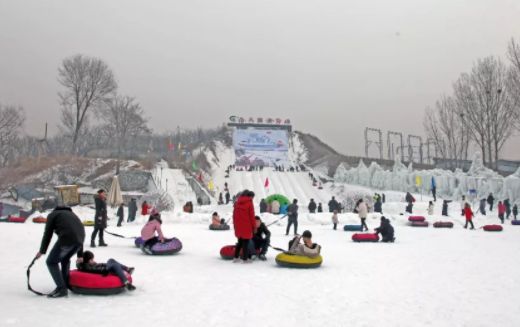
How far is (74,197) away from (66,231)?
28.1 meters

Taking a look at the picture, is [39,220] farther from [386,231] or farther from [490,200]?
[490,200]

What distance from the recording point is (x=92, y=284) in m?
6.91

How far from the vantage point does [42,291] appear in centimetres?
712

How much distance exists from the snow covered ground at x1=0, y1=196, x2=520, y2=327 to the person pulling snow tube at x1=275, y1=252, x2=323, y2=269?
7.2 inches

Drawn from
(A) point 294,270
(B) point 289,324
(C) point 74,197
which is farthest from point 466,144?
(B) point 289,324

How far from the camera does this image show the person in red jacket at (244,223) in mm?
10492

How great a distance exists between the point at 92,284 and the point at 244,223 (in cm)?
421

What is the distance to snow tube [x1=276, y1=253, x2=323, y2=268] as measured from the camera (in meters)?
10.1

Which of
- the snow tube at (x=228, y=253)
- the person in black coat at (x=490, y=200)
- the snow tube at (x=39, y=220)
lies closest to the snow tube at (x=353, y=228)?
the snow tube at (x=228, y=253)

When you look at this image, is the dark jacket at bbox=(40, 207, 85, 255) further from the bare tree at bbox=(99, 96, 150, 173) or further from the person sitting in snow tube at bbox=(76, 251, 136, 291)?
the bare tree at bbox=(99, 96, 150, 173)

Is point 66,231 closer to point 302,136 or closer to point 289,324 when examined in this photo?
point 289,324

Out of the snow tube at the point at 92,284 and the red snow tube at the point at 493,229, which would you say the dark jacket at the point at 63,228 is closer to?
the snow tube at the point at 92,284

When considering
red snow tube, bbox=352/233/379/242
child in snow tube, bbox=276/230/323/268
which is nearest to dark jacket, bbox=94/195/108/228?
child in snow tube, bbox=276/230/323/268

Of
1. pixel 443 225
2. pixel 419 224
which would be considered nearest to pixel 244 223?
pixel 443 225
